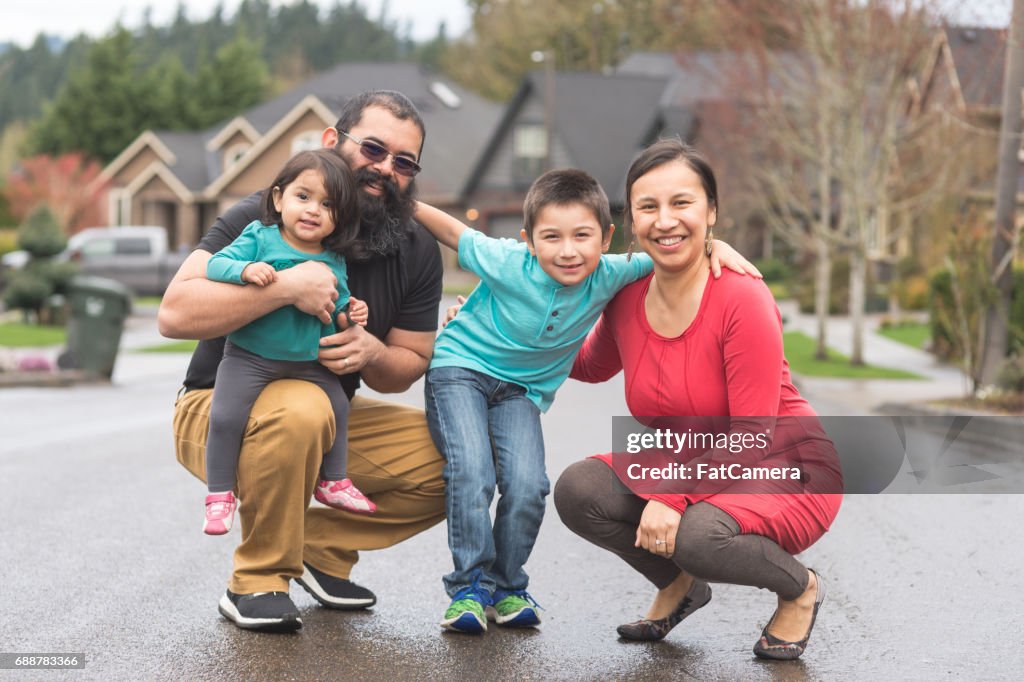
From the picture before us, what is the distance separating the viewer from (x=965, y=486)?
7949 millimetres

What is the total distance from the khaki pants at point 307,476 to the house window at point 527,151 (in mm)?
44570

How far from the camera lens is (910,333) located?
25859 mm

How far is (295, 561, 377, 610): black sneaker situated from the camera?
4.98m

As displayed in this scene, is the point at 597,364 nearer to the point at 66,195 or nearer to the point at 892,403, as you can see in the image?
the point at 892,403

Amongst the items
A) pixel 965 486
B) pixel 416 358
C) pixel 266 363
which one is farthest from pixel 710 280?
pixel 965 486

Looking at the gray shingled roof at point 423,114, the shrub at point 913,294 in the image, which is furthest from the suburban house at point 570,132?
the shrub at point 913,294

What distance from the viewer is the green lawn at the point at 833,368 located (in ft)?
56.7

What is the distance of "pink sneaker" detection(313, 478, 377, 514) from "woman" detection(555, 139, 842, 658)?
0.74m

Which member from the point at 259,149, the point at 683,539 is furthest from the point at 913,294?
the point at 259,149

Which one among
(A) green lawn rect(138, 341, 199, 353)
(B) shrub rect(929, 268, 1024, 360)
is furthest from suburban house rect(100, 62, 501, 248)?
(B) shrub rect(929, 268, 1024, 360)

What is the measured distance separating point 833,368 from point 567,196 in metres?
14.2

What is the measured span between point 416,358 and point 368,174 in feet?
2.39

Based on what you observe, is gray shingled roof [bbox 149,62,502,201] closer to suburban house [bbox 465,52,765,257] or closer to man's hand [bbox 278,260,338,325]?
suburban house [bbox 465,52,765,257]

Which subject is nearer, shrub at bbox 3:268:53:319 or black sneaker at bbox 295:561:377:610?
black sneaker at bbox 295:561:377:610
